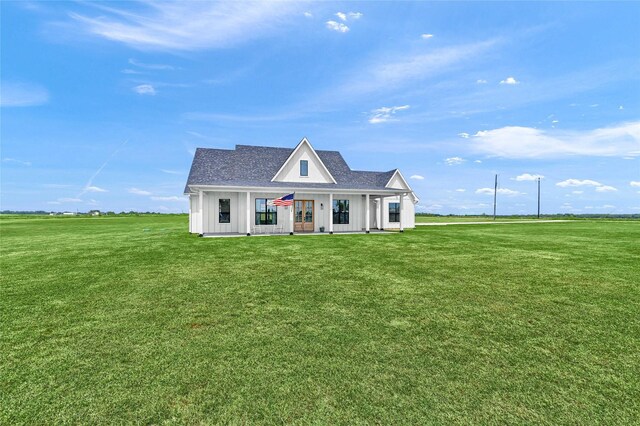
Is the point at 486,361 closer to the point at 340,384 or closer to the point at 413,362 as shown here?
the point at 413,362

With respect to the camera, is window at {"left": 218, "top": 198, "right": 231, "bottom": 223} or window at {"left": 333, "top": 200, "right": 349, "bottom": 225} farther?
window at {"left": 333, "top": 200, "right": 349, "bottom": 225}

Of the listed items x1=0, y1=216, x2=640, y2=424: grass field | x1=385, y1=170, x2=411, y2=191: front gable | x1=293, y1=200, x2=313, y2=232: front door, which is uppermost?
x1=385, y1=170, x2=411, y2=191: front gable

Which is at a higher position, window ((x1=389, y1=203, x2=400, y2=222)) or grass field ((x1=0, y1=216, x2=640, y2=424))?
window ((x1=389, y1=203, x2=400, y2=222))

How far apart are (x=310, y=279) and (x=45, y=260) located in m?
9.32

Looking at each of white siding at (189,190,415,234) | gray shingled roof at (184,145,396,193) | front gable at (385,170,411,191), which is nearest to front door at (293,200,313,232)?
white siding at (189,190,415,234)

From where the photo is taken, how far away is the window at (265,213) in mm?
20531

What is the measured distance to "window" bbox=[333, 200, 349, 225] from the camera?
22.3 meters

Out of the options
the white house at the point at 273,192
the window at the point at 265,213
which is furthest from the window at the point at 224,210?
the window at the point at 265,213

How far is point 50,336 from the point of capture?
449cm

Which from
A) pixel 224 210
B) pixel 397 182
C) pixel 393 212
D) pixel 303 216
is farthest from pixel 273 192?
pixel 397 182

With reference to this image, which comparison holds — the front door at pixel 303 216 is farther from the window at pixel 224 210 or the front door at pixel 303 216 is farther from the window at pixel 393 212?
the window at pixel 393 212

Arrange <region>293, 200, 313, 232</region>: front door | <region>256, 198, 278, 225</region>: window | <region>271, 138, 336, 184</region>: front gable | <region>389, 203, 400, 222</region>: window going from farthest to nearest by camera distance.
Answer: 1. <region>389, 203, 400, 222</region>: window
2. <region>271, 138, 336, 184</region>: front gable
3. <region>293, 200, 313, 232</region>: front door
4. <region>256, 198, 278, 225</region>: window

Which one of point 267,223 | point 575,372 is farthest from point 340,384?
point 267,223

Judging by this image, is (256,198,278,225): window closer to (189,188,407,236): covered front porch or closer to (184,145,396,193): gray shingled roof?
(189,188,407,236): covered front porch
